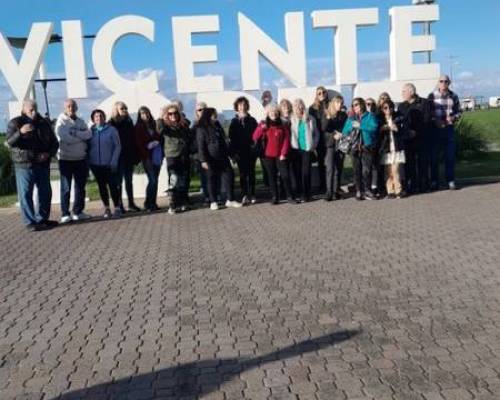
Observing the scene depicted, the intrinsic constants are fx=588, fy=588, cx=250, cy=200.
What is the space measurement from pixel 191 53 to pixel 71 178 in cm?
376

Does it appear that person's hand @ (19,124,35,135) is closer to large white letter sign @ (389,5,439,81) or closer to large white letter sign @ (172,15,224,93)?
large white letter sign @ (172,15,224,93)

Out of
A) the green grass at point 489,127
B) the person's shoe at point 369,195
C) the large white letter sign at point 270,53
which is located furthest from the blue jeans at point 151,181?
the green grass at point 489,127

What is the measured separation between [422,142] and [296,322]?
6814 mm

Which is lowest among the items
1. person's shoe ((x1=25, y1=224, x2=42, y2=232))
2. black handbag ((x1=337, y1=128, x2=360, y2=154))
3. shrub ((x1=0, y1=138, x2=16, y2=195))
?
person's shoe ((x1=25, y1=224, x2=42, y2=232))

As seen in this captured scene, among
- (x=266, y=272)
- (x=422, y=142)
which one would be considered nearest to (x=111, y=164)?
(x=266, y=272)

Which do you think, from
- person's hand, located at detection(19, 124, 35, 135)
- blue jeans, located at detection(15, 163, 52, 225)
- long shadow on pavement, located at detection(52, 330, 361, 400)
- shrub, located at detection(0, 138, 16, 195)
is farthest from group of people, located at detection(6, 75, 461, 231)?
long shadow on pavement, located at detection(52, 330, 361, 400)

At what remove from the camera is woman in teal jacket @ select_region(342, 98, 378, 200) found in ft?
32.3

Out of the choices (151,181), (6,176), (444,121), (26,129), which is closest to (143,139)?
(151,181)

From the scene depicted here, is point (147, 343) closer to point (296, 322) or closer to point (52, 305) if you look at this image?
point (296, 322)

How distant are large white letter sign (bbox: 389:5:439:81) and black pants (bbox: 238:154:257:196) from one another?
396 centimetres

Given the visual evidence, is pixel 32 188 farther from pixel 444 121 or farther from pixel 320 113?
pixel 444 121

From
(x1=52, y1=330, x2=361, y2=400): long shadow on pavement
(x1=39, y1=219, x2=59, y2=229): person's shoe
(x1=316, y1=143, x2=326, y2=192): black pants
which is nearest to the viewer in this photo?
(x1=52, y1=330, x2=361, y2=400): long shadow on pavement

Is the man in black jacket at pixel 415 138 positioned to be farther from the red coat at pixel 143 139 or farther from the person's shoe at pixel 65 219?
the person's shoe at pixel 65 219

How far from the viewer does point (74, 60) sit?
11.5m
